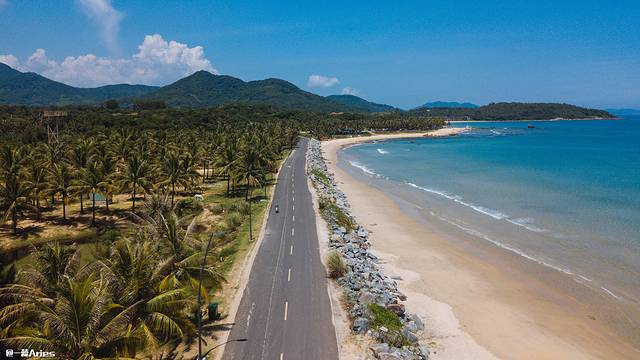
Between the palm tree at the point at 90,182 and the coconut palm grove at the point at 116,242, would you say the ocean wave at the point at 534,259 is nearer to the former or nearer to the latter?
the coconut palm grove at the point at 116,242

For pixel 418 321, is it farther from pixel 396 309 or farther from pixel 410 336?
pixel 410 336

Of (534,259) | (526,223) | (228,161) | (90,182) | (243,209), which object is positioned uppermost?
(228,161)

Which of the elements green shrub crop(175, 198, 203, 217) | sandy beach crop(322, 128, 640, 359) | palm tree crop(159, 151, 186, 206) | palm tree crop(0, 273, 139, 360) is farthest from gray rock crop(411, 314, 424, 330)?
palm tree crop(159, 151, 186, 206)

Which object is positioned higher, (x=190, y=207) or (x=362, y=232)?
(x=190, y=207)

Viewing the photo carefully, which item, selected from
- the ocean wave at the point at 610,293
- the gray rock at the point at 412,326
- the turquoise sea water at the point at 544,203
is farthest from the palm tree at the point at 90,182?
the ocean wave at the point at 610,293

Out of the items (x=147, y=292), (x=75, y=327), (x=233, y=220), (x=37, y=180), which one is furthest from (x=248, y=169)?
(x=75, y=327)

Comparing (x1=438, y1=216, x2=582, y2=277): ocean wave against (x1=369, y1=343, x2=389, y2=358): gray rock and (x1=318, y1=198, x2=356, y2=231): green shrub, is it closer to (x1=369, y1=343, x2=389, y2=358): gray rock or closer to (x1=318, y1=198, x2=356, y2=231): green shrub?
(x1=318, y1=198, x2=356, y2=231): green shrub
